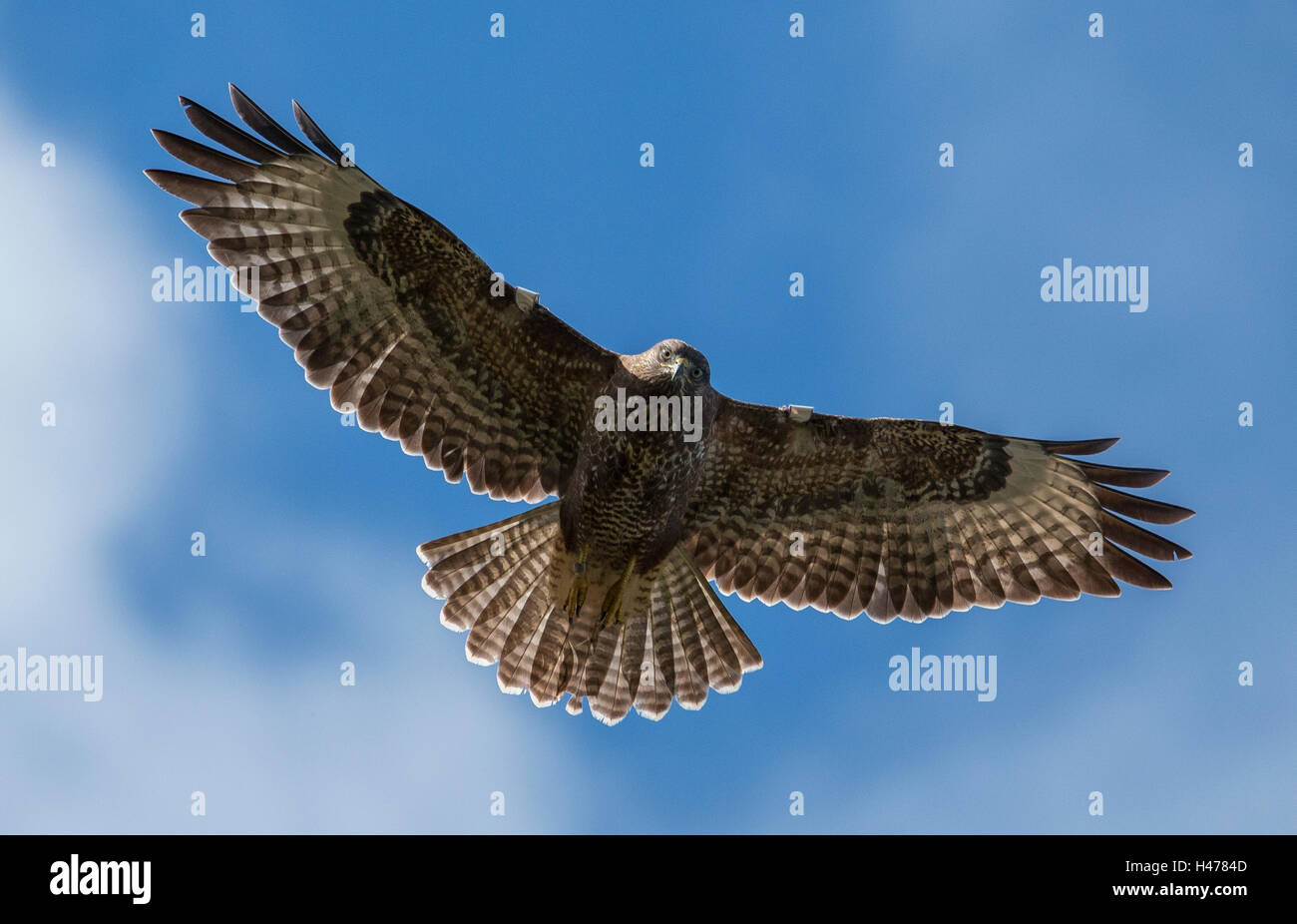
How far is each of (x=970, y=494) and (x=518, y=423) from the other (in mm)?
3379

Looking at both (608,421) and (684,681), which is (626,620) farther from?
(608,421)

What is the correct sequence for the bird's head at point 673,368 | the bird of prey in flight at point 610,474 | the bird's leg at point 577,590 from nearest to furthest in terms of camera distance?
1. the bird's head at point 673,368
2. the bird of prey in flight at point 610,474
3. the bird's leg at point 577,590

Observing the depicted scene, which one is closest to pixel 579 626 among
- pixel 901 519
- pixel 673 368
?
pixel 673 368

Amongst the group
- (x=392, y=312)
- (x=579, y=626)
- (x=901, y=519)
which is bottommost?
(x=579, y=626)

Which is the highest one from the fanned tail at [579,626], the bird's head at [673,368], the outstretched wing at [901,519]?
the bird's head at [673,368]

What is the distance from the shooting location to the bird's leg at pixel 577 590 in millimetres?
9875

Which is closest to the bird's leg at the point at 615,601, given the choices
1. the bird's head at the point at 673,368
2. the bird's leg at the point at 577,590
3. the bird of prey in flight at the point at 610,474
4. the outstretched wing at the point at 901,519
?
the bird of prey in flight at the point at 610,474

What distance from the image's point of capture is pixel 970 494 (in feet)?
33.8

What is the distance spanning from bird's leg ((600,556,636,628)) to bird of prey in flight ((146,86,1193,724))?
0.02 metres

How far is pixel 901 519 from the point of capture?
10367 mm

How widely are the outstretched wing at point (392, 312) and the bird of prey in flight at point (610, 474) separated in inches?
0.6

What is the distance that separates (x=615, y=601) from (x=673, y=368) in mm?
1974

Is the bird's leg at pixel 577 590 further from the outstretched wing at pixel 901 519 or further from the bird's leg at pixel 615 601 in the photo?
the outstretched wing at pixel 901 519

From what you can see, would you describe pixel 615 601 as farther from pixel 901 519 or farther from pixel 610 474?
pixel 901 519
